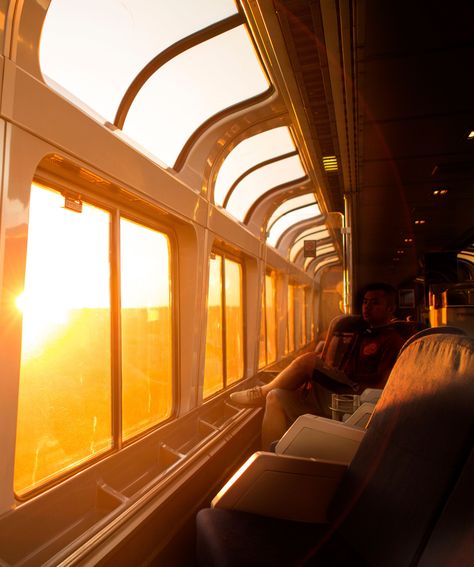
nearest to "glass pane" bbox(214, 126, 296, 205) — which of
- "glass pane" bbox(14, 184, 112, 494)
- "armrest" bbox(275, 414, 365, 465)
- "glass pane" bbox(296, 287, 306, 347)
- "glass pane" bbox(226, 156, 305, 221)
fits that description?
"glass pane" bbox(226, 156, 305, 221)

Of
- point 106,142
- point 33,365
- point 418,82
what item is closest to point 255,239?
point 418,82

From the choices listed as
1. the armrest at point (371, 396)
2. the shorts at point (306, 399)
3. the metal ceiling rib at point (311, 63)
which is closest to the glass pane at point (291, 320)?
the metal ceiling rib at point (311, 63)

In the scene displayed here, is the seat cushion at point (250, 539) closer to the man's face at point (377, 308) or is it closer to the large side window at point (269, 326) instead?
the man's face at point (377, 308)

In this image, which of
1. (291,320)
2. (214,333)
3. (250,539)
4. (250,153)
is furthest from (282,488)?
(291,320)

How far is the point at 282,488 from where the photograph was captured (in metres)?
1.92

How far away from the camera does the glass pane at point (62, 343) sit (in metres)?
2.64

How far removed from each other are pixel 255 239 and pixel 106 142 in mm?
4156

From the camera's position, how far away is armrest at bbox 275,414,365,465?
2.25 meters

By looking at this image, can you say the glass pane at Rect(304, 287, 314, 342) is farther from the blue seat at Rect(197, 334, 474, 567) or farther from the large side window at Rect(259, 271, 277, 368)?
the blue seat at Rect(197, 334, 474, 567)

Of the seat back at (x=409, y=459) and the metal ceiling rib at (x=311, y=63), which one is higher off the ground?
the metal ceiling rib at (x=311, y=63)

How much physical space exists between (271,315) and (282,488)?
8002mm

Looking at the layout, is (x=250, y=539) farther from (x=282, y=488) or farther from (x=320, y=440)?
(x=320, y=440)

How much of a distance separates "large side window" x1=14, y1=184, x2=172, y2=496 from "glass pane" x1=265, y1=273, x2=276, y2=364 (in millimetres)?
5649

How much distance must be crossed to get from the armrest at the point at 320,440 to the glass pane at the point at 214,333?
3363 millimetres
